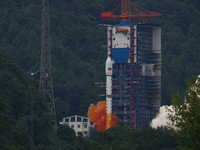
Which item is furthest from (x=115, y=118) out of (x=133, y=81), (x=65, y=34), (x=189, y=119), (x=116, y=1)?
(x=189, y=119)

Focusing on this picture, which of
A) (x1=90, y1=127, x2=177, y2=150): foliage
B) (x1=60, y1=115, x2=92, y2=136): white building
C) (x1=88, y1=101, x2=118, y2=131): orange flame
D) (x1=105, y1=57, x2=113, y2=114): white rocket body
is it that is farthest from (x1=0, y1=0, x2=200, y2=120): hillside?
(x1=90, y1=127, x2=177, y2=150): foliage

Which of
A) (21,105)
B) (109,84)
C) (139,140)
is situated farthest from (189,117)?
(109,84)

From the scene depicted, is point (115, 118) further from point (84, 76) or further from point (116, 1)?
point (116, 1)

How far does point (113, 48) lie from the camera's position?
132m

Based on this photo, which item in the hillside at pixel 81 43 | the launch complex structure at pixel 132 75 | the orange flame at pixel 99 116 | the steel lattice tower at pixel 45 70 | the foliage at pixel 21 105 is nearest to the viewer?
the foliage at pixel 21 105

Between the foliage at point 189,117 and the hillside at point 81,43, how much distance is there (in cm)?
8710

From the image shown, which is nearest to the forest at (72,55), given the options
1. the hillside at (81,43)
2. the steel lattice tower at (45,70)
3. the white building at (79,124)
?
the hillside at (81,43)

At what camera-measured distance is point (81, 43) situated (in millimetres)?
174375

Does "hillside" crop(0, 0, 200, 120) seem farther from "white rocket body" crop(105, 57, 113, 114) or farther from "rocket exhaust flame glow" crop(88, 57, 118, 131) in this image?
"white rocket body" crop(105, 57, 113, 114)

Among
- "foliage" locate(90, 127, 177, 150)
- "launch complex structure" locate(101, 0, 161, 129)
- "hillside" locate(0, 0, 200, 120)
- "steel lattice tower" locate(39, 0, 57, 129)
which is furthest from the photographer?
"hillside" locate(0, 0, 200, 120)

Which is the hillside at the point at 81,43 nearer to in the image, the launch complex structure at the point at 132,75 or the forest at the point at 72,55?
the forest at the point at 72,55

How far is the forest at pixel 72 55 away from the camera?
381 feet

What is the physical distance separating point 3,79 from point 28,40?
45744 mm

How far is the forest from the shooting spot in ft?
381
